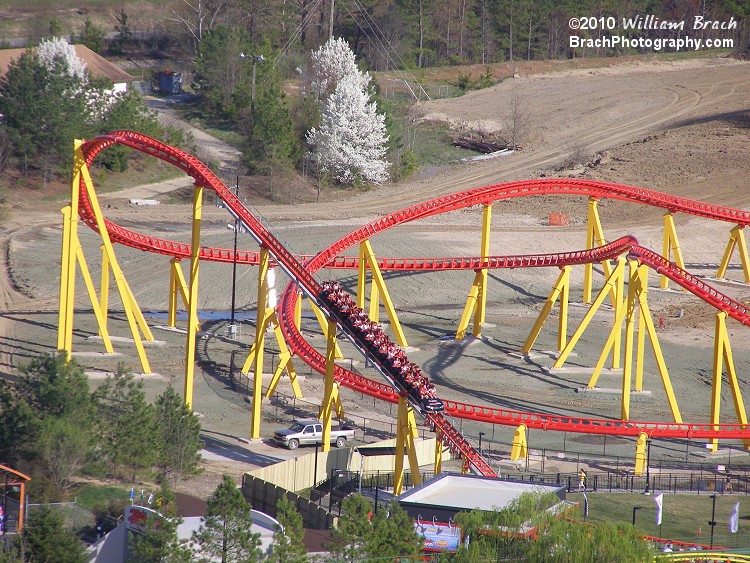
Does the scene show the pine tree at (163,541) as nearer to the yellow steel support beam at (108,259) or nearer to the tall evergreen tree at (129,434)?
the tall evergreen tree at (129,434)

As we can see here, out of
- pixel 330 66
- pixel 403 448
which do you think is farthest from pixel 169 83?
pixel 403 448

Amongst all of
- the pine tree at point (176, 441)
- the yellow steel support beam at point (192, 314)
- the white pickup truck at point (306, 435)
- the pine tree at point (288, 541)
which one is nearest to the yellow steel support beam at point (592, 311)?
the white pickup truck at point (306, 435)

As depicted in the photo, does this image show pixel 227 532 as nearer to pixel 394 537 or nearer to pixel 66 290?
pixel 394 537

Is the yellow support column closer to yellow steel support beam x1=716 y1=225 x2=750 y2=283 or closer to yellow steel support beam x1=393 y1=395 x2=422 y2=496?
yellow steel support beam x1=393 y1=395 x2=422 y2=496

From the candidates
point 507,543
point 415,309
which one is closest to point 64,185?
point 415,309

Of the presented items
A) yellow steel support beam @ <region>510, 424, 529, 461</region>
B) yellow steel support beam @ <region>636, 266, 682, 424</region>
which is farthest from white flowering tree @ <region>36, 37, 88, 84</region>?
yellow steel support beam @ <region>510, 424, 529, 461</region>

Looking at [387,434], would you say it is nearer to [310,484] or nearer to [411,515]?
[310,484]
